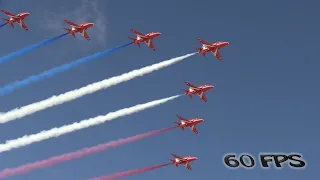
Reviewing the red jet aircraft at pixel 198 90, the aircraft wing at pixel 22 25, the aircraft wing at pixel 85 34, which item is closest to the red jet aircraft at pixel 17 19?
the aircraft wing at pixel 22 25

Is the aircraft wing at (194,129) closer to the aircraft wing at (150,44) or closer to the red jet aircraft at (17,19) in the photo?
the aircraft wing at (150,44)

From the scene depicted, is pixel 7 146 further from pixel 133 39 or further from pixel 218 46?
pixel 218 46

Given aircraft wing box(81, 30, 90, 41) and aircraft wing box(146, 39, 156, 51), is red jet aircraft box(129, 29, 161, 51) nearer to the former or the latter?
aircraft wing box(146, 39, 156, 51)

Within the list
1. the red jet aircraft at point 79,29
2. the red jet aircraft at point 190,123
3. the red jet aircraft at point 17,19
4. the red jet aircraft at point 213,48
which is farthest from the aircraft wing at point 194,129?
the red jet aircraft at point 17,19

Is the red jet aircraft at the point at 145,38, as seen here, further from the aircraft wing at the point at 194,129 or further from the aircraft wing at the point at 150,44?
the aircraft wing at the point at 194,129

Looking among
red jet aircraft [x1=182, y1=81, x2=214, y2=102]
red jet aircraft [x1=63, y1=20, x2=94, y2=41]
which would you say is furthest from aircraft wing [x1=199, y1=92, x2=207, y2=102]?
red jet aircraft [x1=63, y1=20, x2=94, y2=41]

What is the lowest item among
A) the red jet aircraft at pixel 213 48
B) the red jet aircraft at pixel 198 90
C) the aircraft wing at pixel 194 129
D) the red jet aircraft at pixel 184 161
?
the red jet aircraft at pixel 184 161

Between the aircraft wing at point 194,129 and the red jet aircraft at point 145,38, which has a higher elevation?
the red jet aircraft at point 145,38

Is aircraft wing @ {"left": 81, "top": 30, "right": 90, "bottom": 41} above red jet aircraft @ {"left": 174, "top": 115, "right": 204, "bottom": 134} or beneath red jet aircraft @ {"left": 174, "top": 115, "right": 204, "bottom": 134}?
above

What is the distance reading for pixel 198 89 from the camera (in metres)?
193

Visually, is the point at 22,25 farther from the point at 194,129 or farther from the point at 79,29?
the point at 194,129

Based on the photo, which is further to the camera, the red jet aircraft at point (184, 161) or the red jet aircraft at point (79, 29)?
the red jet aircraft at point (184, 161)

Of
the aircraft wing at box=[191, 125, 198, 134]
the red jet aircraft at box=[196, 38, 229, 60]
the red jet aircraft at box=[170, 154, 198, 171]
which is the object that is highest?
the red jet aircraft at box=[196, 38, 229, 60]

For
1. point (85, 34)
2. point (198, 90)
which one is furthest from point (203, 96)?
point (85, 34)
